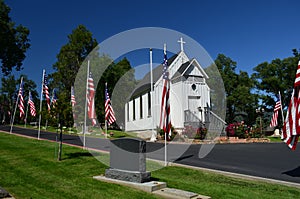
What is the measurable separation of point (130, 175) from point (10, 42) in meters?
30.0

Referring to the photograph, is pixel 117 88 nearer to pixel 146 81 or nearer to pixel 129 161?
pixel 146 81

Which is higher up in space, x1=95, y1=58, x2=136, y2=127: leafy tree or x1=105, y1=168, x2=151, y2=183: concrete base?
x1=95, y1=58, x2=136, y2=127: leafy tree

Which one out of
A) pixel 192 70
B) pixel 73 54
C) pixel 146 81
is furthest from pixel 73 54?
pixel 192 70

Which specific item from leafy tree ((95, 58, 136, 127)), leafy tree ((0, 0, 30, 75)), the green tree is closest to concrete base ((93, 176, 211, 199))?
leafy tree ((95, 58, 136, 127))

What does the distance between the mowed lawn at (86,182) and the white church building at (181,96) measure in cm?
1372

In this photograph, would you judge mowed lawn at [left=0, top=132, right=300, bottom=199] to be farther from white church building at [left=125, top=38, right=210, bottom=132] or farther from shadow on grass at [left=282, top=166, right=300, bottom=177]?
white church building at [left=125, top=38, right=210, bottom=132]

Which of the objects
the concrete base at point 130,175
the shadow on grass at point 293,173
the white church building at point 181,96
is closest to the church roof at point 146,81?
the white church building at point 181,96

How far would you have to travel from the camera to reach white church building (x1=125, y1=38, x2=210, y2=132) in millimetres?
24297

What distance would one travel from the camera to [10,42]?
103ft

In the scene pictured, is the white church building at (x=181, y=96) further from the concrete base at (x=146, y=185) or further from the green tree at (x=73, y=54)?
the green tree at (x=73, y=54)

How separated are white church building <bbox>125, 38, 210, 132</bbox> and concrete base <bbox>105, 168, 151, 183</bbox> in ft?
50.6

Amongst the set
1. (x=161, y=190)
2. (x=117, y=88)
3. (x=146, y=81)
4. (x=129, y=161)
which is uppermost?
(x=117, y=88)

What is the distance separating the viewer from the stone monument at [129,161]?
22.8 feet

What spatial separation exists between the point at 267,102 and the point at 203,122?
2744 cm
